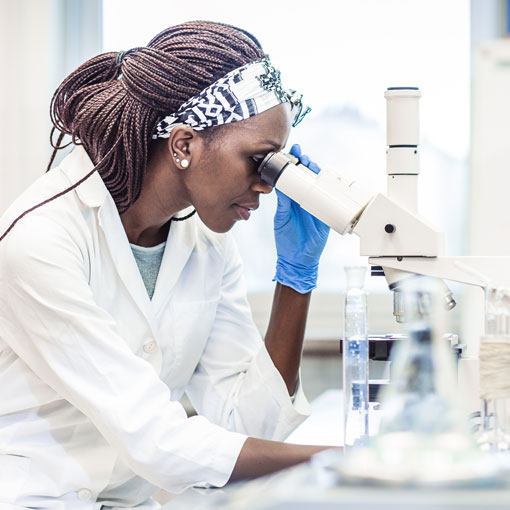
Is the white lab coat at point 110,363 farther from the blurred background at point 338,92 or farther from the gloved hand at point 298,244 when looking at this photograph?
the blurred background at point 338,92

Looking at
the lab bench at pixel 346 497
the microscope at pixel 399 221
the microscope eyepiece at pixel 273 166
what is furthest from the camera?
the microscope eyepiece at pixel 273 166

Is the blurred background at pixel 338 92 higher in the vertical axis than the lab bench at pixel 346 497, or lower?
higher

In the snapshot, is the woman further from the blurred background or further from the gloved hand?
the blurred background

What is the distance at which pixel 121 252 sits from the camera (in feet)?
4.79

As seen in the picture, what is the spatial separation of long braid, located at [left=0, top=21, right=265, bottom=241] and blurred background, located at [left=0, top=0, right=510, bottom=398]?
1347 millimetres

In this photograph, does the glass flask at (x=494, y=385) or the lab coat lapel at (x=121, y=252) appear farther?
the lab coat lapel at (x=121, y=252)

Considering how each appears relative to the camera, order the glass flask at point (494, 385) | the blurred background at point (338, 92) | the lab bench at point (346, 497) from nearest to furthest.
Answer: the lab bench at point (346, 497)
the glass flask at point (494, 385)
the blurred background at point (338, 92)

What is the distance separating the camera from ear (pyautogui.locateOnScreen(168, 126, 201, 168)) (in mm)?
1471

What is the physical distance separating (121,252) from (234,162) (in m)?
0.28

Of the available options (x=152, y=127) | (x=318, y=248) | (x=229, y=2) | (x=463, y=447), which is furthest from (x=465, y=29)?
(x=463, y=447)

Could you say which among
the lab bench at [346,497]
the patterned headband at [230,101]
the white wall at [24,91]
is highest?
the white wall at [24,91]

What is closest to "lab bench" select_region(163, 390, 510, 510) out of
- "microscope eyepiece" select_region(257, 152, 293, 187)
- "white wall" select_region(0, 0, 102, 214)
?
"microscope eyepiece" select_region(257, 152, 293, 187)

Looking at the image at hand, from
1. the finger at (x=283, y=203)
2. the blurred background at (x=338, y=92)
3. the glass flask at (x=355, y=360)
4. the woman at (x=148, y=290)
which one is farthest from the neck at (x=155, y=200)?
the blurred background at (x=338, y=92)

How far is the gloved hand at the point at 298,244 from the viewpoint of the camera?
1.63 m
